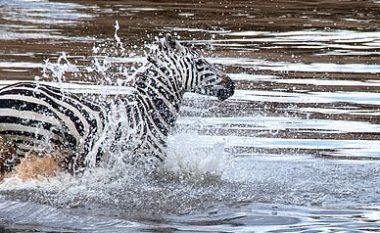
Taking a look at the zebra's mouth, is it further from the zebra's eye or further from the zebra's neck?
the zebra's neck

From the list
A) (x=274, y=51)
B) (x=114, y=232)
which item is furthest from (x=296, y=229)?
(x=274, y=51)

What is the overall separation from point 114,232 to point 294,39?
501 inches

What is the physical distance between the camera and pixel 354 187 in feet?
35.4

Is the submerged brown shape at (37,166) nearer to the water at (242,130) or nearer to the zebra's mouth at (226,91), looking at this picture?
the water at (242,130)

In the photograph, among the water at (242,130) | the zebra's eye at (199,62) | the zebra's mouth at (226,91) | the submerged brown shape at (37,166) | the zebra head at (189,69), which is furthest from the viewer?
the zebra's mouth at (226,91)

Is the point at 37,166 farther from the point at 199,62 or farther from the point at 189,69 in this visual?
the point at 199,62

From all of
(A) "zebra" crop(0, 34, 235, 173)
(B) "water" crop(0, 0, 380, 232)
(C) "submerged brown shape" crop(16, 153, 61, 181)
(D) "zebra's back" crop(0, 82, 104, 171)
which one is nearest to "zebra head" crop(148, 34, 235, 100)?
(A) "zebra" crop(0, 34, 235, 173)

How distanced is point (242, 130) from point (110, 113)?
10.4 feet

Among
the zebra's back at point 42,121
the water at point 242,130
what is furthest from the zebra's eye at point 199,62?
the zebra's back at point 42,121

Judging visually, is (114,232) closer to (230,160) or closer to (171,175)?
(171,175)

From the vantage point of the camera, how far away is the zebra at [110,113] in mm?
10219

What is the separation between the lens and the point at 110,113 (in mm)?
10781

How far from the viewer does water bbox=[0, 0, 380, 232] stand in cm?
973

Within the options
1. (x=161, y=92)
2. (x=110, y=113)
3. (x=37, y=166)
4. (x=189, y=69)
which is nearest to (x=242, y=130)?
(x=189, y=69)
